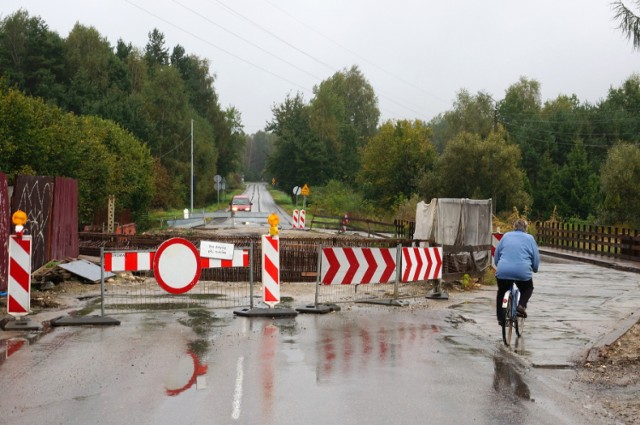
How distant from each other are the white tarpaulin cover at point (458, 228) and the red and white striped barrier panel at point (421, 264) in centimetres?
211

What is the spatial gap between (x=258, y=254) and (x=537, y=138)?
250ft

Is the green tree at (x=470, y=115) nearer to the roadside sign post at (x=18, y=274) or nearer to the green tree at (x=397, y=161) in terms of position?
the green tree at (x=397, y=161)

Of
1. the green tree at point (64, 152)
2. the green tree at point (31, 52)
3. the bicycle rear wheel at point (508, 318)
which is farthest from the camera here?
the green tree at point (31, 52)

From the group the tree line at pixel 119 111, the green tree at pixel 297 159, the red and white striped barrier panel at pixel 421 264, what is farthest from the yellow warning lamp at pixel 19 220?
the green tree at pixel 297 159

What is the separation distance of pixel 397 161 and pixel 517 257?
6497 centimetres

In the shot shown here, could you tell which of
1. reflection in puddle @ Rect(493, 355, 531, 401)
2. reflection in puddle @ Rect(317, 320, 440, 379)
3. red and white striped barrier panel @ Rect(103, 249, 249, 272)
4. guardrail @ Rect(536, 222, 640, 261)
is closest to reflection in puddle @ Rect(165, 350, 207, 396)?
reflection in puddle @ Rect(317, 320, 440, 379)

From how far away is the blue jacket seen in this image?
11719 millimetres

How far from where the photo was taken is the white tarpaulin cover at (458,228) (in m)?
19.6

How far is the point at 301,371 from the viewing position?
9375 mm

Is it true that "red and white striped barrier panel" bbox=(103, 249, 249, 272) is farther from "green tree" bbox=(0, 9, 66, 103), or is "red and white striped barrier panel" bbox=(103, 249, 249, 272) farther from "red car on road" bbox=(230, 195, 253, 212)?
"green tree" bbox=(0, 9, 66, 103)

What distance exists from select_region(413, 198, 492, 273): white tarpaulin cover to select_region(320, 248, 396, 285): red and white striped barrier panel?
3.72 m

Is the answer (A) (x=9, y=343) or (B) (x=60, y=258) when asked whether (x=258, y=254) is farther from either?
(A) (x=9, y=343)

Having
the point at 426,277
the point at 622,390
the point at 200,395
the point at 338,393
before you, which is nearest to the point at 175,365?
the point at 200,395

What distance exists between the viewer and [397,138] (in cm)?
7712
